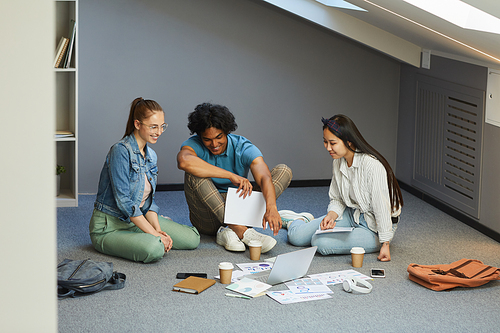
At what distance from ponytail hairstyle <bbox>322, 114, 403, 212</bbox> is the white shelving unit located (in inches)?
76.7

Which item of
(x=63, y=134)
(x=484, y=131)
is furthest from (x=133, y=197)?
(x=484, y=131)

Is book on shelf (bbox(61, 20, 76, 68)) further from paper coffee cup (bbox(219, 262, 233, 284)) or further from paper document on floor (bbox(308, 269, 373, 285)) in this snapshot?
paper document on floor (bbox(308, 269, 373, 285))

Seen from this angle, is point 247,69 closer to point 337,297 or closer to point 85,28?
point 85,28

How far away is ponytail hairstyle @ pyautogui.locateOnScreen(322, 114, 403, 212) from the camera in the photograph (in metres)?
2.83

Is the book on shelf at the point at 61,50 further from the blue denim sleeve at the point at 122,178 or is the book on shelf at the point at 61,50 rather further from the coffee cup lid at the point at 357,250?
the coffee cup lid at the point at 357,250

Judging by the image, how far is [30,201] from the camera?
3.18 feet

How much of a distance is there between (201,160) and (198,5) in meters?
1.77

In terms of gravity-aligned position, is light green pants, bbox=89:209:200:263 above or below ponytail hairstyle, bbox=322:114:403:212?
below

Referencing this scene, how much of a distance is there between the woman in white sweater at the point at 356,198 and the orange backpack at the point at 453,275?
12.6 inches

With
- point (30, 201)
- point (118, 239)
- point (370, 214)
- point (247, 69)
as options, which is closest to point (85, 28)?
point (247, 69)

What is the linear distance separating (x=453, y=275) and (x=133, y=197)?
5.33 feet

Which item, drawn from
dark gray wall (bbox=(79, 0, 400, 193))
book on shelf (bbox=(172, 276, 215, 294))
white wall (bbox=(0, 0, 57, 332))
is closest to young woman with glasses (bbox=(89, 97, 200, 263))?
book on shelf (bbox=(172, 276, 215, 294))

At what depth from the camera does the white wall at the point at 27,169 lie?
927mm

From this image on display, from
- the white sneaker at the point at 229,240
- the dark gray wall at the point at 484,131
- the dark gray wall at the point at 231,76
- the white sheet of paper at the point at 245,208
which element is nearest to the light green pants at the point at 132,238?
the white sneaker at the point at 229,240
